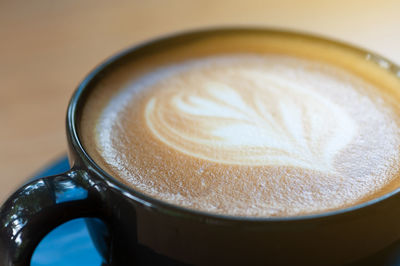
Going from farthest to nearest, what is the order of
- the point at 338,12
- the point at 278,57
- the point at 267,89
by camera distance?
the point at 338,12, the point at 278,57, the point at 267,89

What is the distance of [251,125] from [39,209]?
1.07ft

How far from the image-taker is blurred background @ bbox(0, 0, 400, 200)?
4.16 ft

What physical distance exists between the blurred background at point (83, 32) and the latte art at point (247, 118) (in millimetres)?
466

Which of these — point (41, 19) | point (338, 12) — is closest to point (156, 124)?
point (41, 19)

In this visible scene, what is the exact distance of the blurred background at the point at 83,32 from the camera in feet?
4.16

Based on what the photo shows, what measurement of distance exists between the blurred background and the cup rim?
432 mm

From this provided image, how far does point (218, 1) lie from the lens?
5.64 feet

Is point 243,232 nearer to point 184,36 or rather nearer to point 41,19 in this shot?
point 184,36

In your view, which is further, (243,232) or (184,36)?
(184,36)

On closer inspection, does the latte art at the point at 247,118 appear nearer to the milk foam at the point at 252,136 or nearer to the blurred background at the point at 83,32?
the milk foam at the point at 252,136

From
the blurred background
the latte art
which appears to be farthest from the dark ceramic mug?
the blurred background

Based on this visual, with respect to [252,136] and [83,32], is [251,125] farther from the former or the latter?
[83,32]

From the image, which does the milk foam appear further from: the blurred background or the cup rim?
the blurred background

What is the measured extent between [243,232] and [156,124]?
11.1 inches
